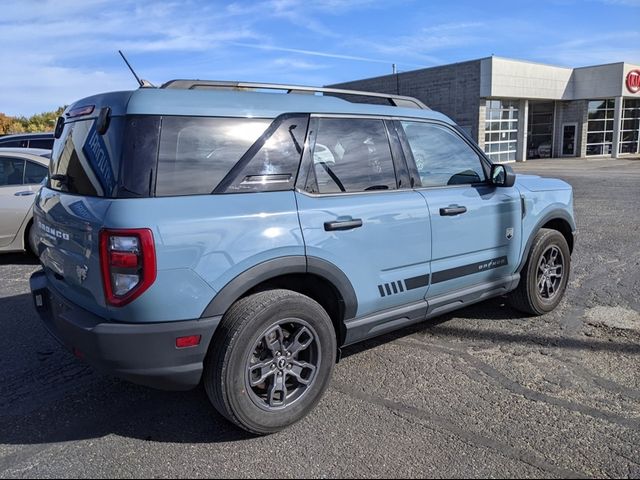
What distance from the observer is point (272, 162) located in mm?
3252

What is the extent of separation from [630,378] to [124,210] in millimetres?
3560

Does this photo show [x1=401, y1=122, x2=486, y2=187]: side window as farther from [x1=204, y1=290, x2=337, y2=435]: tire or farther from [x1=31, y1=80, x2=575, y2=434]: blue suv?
[x1=204, y1=290, x2=337, y2=435]: tire

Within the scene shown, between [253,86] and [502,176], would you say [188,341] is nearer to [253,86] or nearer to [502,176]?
[253,86]

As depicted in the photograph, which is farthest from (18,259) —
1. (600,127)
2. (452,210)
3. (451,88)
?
(600,127)

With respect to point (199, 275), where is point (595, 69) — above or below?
above

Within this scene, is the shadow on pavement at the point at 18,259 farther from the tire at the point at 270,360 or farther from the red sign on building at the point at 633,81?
the red sign on building at the point at 633,81

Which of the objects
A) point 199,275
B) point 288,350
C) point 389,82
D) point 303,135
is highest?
point 389,82

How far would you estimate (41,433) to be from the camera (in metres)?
3.24

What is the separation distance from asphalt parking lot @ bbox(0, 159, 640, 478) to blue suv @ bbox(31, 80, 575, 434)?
1.14 ft

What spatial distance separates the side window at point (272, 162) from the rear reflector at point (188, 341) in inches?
31.9

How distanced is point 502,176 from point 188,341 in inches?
114

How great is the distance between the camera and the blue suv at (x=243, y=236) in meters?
2.80

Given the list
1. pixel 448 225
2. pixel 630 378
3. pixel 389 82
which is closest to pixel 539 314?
pixel 630 378

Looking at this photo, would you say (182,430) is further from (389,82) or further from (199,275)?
(389,82)
